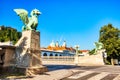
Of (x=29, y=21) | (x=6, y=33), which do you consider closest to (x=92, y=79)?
(x=29, y=21)

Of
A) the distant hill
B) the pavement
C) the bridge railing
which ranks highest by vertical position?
the distant hill

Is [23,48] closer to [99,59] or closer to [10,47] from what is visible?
[10,47]

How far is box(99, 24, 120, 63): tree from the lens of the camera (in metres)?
43.5

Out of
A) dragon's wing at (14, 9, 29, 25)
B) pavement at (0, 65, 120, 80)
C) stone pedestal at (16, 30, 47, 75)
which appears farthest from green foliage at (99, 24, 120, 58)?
dragon's wing at (14, 9, 29, 25)

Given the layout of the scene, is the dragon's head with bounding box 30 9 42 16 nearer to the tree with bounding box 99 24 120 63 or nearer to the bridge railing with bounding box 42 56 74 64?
the tree with bounding box 99 24 120 63

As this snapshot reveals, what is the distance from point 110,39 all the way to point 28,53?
3046cm

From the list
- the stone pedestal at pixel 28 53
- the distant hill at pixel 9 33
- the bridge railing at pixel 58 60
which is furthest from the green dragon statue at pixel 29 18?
the distant hill at pixel 9 33

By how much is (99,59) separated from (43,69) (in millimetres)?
27101

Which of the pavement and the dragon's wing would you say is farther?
the dragon's wing

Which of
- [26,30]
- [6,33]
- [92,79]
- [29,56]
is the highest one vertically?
[6,33]

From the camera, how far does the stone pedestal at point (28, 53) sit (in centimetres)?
1716

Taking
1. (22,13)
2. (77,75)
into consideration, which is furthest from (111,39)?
(22,13)

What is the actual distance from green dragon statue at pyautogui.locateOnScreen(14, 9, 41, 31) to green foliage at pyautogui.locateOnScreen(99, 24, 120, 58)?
2818cm

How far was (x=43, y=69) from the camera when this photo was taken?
18234 millimetres
